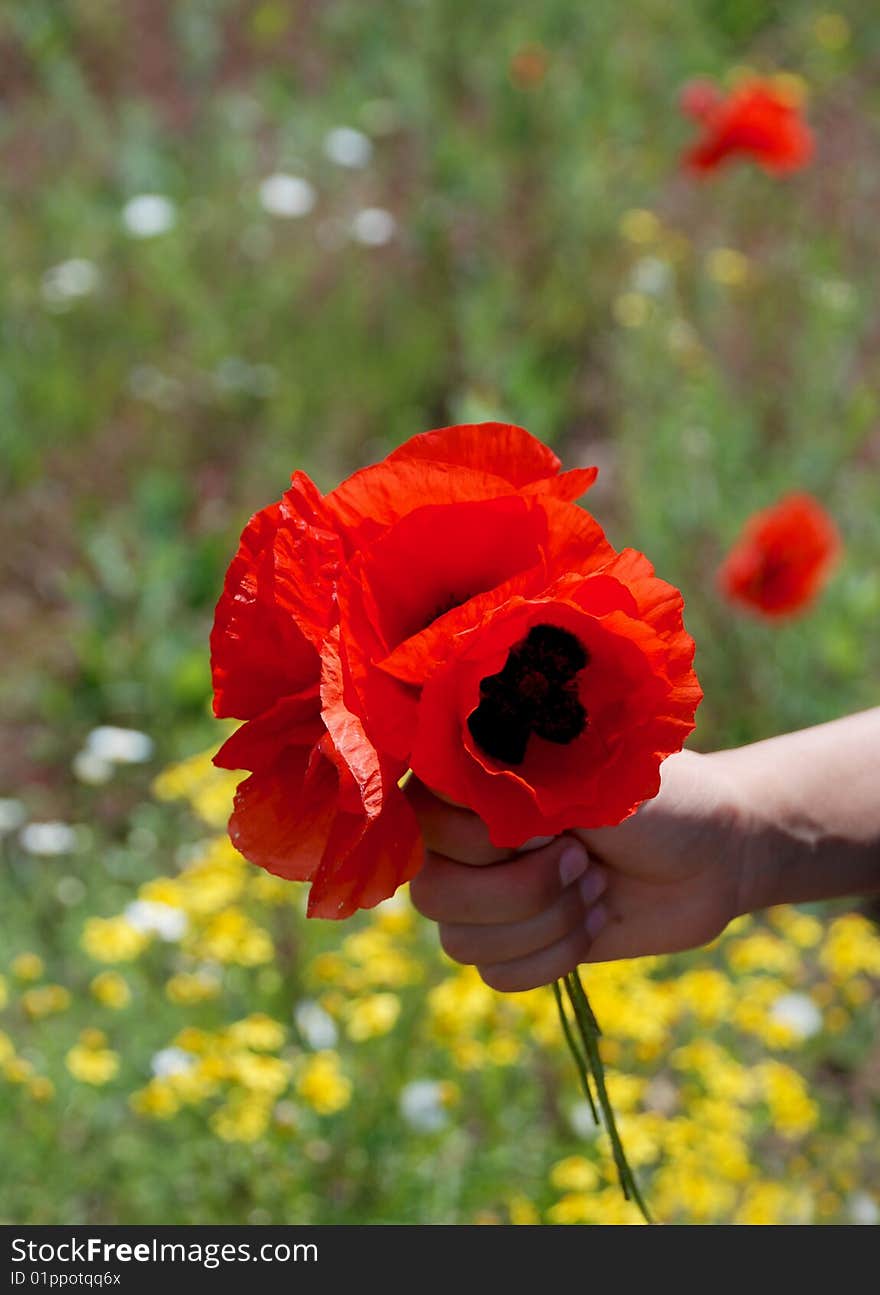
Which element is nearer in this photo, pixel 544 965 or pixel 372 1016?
pixel 544 965

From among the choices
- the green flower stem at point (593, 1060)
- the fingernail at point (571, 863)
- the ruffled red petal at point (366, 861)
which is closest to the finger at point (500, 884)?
the fingernail at point (571, 863)

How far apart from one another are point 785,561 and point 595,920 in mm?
1373

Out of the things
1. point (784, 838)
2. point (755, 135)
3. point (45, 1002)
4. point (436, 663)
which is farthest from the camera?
point (755, 135)

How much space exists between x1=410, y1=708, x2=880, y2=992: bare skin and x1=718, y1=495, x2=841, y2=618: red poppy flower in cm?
110

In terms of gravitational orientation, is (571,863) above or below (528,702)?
below

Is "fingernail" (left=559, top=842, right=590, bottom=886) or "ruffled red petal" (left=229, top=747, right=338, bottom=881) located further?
"fingernail" (left=559, top=842, right=590, bottom=886)

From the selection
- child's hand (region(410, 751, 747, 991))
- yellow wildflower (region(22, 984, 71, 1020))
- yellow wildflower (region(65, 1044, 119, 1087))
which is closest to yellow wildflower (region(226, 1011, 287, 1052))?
yellow wildflower (region(65, 1044, 119, 1087))

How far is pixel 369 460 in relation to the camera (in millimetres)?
3939

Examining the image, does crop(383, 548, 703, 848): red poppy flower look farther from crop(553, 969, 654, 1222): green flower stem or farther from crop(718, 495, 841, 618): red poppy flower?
crop(718, 495, 841, 618): red poppy flower

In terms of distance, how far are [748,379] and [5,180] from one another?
254 centimetres

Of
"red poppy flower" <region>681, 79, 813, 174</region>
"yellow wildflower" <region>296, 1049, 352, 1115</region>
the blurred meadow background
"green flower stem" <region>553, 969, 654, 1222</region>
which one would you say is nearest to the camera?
"green flower stem" <region>553, 969, 654, 1222</region>

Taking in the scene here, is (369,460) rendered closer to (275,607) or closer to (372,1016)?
(372,1016)

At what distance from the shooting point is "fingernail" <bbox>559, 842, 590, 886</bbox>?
1116 millimetres

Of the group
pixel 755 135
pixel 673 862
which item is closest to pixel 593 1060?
pixel 673 862
